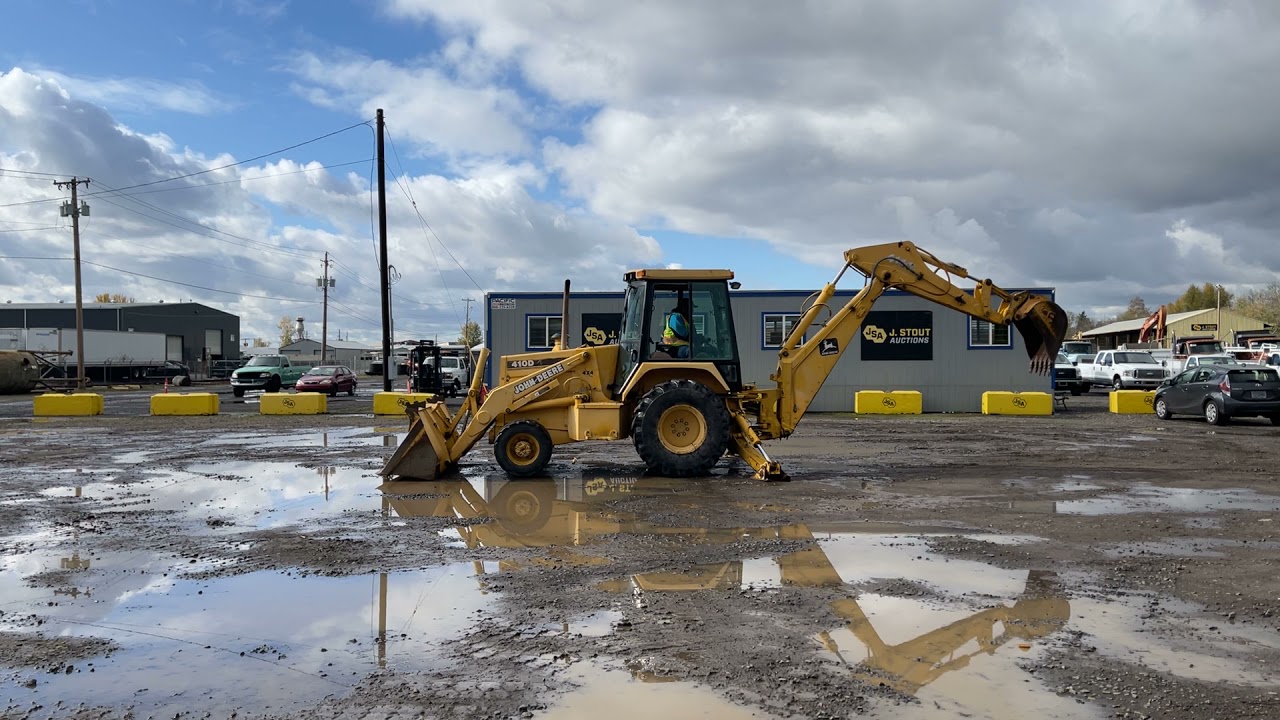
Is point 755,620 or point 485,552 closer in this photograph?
point 755,620

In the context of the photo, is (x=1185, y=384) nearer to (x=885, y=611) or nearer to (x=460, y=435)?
(x=460, y=435)

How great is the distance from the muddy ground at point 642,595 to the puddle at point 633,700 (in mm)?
17

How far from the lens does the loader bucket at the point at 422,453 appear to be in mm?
12453

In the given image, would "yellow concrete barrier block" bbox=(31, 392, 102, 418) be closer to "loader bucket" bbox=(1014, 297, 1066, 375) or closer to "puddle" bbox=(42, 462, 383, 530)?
"puddle" bbox=(42, 462, 383, 530)

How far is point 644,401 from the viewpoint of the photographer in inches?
482

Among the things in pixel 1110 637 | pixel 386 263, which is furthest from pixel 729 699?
pixel 386 263

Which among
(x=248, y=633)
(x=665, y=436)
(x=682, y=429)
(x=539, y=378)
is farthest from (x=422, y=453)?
(x=248, y=633)

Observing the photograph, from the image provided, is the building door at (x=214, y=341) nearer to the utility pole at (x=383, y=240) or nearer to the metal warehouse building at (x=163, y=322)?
the metal warehouse building at (x=163, y=322)

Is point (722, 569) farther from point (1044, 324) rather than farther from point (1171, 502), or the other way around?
point (1044, 324)

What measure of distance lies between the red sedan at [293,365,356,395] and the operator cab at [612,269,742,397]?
2854 cm

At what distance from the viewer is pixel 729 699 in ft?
15.0

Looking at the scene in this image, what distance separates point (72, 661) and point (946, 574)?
5.91 meters

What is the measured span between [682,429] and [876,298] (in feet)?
11.7

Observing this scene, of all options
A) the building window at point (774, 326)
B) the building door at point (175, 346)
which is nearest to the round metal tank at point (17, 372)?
the building door at point (175, 346)
